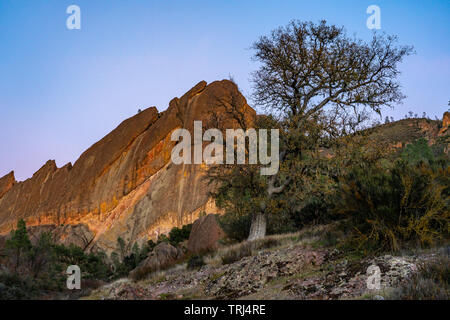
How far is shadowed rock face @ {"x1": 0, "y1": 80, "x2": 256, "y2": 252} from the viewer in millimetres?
49469

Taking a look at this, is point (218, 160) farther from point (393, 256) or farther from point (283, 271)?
Answer: point (393, 256)

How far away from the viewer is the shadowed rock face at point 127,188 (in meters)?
49.5

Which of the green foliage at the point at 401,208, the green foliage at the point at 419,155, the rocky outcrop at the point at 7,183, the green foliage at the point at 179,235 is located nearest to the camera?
the green foliage at the point at 401,208

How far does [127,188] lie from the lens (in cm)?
5806

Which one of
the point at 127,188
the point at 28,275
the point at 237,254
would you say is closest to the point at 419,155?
the point at 237,254

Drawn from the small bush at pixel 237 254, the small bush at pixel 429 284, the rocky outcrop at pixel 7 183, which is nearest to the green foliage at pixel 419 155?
the small bush at pixel 429 284

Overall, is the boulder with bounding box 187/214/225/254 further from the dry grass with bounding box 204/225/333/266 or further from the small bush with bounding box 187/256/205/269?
the dry grass with bounding box 204/225/333/266

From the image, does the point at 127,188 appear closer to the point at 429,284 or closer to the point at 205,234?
the point at 205,234

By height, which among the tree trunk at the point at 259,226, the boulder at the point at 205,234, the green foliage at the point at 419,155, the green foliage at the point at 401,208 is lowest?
the boulder at the point at 205,234

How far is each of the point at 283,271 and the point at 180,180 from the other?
42902mm

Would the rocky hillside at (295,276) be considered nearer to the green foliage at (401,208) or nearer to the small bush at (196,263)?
the green foliage at (401,208)

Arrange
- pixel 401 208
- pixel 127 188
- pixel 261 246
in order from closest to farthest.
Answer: pixel 401 208 < pixel 261 246 < pixel 127 188

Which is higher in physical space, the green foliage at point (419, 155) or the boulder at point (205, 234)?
the green foliage at point (419, 155)

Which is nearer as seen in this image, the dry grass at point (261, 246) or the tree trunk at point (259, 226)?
the dry grass at point (261, 246)
